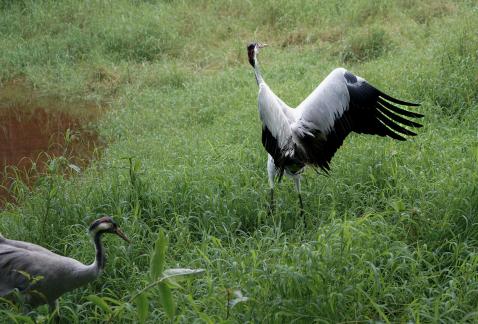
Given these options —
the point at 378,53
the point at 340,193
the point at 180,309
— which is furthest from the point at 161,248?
the point at 378,53

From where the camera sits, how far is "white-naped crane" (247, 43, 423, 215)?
4980 millimetres

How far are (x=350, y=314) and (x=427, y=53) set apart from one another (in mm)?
4730

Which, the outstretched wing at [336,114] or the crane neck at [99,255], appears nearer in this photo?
the crane neck at [99,255]

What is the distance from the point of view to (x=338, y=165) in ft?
18.2

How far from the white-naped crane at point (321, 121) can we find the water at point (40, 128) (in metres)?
2.38

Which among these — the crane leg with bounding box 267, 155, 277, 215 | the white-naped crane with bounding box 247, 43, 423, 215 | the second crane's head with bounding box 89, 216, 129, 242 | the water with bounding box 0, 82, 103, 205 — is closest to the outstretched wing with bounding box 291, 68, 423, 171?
the white-naped crane with bounding box 247, 43, 423, 215

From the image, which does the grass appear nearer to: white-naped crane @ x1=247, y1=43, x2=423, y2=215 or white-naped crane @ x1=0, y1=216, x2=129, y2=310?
white-naped crane @ x1=0, y1=216, x2=129, y2=310

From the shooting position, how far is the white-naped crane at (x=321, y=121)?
4.98 m

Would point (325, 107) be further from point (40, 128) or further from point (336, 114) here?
point (40, 128)

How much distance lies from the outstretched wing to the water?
256 cm

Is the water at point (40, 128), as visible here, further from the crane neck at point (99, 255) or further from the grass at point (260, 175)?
the crane neck at point (99, 255)

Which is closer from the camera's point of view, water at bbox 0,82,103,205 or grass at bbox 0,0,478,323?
grass at bbox 0,0,478,323

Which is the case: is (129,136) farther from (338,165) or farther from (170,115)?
(338,165)

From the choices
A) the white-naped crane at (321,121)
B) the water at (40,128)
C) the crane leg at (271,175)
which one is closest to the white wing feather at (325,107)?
the white-naped crane at (321,121)
